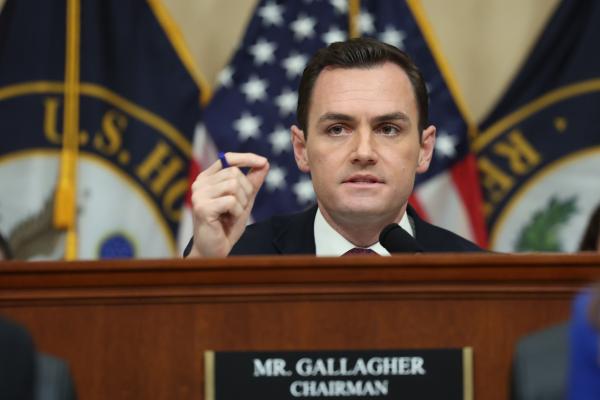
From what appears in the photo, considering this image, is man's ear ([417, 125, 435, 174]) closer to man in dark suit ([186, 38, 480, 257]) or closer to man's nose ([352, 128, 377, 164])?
man in dark suit ([186, 38, 480, 257])

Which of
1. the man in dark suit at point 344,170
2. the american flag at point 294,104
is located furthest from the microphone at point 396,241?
the american flag at point 294,104

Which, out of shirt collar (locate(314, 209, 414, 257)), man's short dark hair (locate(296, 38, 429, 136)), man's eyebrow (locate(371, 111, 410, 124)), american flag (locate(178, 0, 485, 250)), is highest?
american flag (locate(178, 0, 485, 250))

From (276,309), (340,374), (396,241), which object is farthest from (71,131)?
(340,374)

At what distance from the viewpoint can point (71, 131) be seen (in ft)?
17.6

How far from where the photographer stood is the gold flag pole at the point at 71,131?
17.3 feet

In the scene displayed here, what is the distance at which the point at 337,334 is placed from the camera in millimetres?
2189

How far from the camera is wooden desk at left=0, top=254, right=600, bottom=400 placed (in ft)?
7.17

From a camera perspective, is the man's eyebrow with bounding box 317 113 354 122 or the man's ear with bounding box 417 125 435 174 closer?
the man's eyebrow with bounding box 317 113 354 122

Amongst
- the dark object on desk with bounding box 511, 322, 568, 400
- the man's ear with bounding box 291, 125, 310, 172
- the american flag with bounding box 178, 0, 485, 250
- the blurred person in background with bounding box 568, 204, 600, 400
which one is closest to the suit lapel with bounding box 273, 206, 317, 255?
the man's ear with bounding box 291, 125, 310, 172

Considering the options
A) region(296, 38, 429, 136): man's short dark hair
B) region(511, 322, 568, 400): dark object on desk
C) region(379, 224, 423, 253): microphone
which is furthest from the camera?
region(296, 38, 429, 136): man's short dark hair

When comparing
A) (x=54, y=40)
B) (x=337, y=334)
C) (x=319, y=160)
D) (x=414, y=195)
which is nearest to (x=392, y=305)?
(x=337, y=334)

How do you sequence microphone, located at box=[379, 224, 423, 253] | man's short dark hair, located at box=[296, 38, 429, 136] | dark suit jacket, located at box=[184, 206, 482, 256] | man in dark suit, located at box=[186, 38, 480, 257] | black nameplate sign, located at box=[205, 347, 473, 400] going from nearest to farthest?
black nameplate sign, located at box=[205, 347, 473, 400]
microphone, located at box=[379, 224, 423, 253]
man in dark suit, located at box=[186, 38, 480, 257]
dark suit jacket, located at box=[184, 206, 482, 256]
man's short dark hair, located at box=[296, 38, 429, 136]

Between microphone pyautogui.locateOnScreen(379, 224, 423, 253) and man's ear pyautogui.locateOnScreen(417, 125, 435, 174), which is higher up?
man's ear pyautogui.locateOnScreen(417, 125, 435, 174)

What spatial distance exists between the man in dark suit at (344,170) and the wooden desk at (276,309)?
0.75 meters
